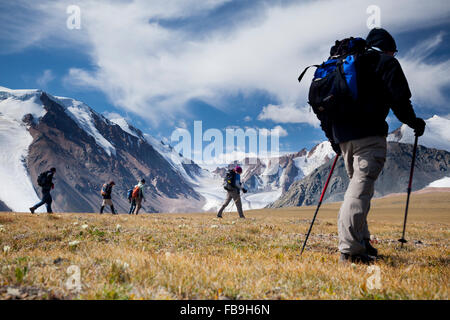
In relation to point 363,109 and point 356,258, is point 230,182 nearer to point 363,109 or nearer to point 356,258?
point 356,258

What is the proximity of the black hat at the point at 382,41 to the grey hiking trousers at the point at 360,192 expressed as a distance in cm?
186

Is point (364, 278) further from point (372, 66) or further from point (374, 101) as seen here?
point (372, 66)

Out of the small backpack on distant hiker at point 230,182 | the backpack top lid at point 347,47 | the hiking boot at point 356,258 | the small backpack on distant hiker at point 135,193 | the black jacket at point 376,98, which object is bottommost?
the hiking boot at point 356,258

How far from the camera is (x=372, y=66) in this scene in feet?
17.9

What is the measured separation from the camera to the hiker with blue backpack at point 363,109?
207 inches

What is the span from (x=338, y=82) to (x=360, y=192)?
2.16 metres

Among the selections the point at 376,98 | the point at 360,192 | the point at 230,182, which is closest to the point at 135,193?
the point at 230,182

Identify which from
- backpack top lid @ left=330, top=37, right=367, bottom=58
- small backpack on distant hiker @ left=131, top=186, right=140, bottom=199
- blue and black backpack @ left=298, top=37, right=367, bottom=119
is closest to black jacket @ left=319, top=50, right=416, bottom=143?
blue and black backpack @ left=298, top=37, right=367, bottom=119

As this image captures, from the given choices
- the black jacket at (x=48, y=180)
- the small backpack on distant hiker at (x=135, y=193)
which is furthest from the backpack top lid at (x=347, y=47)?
the small backpack on distant hiker at (x=135, y=193)

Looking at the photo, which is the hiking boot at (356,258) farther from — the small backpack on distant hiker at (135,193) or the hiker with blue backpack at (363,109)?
the small backpack on distant hiker at (135,193)

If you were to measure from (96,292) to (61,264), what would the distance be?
1.84 m

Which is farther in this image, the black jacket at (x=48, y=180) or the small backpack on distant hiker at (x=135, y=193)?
the small backpack on distant hiker at (x=135, y=193)
